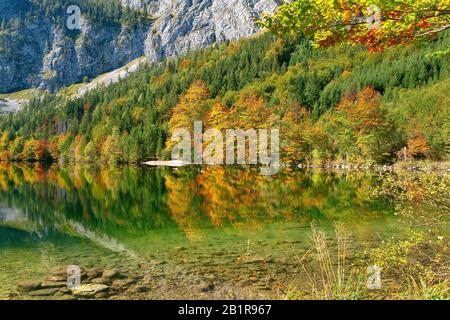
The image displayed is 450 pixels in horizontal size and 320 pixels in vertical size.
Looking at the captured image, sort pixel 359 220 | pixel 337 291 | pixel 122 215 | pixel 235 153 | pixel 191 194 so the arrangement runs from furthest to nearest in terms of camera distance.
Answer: pixel 235 153
pixel 191 194
pixel 122 215
pixel 359 220
pixel 337 291

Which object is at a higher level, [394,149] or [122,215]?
[394,149]

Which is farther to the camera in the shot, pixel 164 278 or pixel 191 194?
pixel 191 194

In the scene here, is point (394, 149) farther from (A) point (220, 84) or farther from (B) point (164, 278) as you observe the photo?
(A) point (220, 84)

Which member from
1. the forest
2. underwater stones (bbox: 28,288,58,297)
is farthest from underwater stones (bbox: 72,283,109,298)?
the forest

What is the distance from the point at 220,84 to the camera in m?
133

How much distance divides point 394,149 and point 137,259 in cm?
5120

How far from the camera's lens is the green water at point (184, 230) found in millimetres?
12961

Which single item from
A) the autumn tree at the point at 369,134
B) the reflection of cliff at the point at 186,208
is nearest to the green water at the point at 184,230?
the reflection of cliff at the point at 186,208

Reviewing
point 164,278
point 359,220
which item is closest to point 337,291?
point 164,278

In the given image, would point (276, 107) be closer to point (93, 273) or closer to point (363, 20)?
point (93, 273)

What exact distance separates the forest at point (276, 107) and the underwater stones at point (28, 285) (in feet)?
113

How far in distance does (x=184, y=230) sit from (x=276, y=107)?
8292 centimetres

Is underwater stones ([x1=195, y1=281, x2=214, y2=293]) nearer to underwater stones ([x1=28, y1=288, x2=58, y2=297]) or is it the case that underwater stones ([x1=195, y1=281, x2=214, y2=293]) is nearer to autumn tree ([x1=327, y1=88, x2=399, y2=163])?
underwater stones ([x1=28, y1=288, x2=58, y2=297])

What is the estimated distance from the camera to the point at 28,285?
11461 mm
